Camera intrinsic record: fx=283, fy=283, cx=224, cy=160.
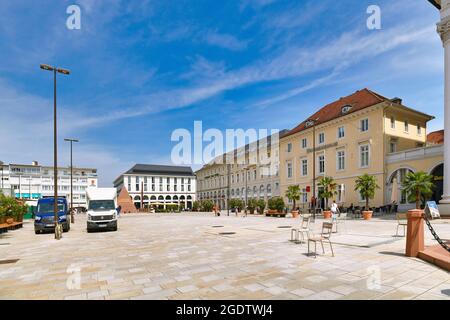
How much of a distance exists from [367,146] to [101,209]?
33.6 metres

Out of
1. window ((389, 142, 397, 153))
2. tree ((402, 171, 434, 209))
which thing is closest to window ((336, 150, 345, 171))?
window ((389, 142, 397, 153))

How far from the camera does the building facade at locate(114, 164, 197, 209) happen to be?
11238 cm

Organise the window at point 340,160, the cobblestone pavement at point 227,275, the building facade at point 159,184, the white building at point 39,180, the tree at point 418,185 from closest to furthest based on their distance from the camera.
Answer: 1. the cobblestone pavement at point 227,275
2. the tree at point 418,185
3. the window at point 340,160
4. the white building at point 39,180
5. the building facade at point 159,184

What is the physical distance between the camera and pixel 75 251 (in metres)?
11.5

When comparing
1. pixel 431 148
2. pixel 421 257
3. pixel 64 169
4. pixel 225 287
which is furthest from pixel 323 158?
pixel 64 169

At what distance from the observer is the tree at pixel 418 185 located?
2503cm

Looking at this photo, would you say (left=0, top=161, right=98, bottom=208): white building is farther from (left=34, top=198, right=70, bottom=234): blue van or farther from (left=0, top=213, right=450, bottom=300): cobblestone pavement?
(left=0, top=213, right=450, bottom=300): cobblestone pavement

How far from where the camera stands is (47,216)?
20141 mm

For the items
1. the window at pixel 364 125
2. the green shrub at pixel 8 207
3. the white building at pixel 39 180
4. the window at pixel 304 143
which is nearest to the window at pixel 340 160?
the window at pixel 364 125

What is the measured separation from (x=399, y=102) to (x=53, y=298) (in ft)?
151

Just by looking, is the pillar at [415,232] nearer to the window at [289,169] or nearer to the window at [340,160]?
the window at [340,160]

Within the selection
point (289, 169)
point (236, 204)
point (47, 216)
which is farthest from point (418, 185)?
point (236, 204)

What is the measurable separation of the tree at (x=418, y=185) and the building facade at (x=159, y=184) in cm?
9348
